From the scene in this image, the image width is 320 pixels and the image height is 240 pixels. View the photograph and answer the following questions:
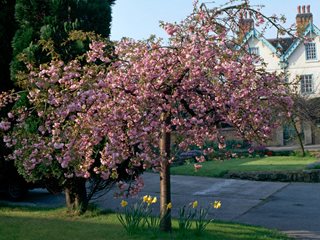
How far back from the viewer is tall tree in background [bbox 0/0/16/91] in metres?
12.7

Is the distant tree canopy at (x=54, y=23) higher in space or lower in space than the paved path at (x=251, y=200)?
higher

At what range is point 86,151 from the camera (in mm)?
7188

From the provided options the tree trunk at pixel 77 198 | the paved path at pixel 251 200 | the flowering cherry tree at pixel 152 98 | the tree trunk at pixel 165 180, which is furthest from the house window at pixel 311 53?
the tree trunk at pixel 165 180

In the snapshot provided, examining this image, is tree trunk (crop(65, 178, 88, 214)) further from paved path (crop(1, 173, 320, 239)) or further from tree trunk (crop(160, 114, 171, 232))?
tree trunk (crop(160, 114, 171, 232))

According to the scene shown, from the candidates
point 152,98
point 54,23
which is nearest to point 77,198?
point 54,23

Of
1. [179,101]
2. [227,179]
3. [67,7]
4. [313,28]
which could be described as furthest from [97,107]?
[313,28]

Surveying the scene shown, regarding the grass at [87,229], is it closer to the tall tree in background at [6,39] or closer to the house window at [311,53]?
the tall tree in background at [6,39]

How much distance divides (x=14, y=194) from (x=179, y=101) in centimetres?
859

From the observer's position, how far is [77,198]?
1141 centimetres

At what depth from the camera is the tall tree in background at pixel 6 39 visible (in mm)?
12703

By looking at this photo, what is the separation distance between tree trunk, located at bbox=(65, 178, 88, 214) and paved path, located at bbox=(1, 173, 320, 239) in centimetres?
156

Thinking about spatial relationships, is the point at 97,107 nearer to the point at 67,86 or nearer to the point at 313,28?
the point at 67,86

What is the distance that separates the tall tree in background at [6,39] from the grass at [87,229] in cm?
364

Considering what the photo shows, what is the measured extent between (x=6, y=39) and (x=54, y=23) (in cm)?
253
